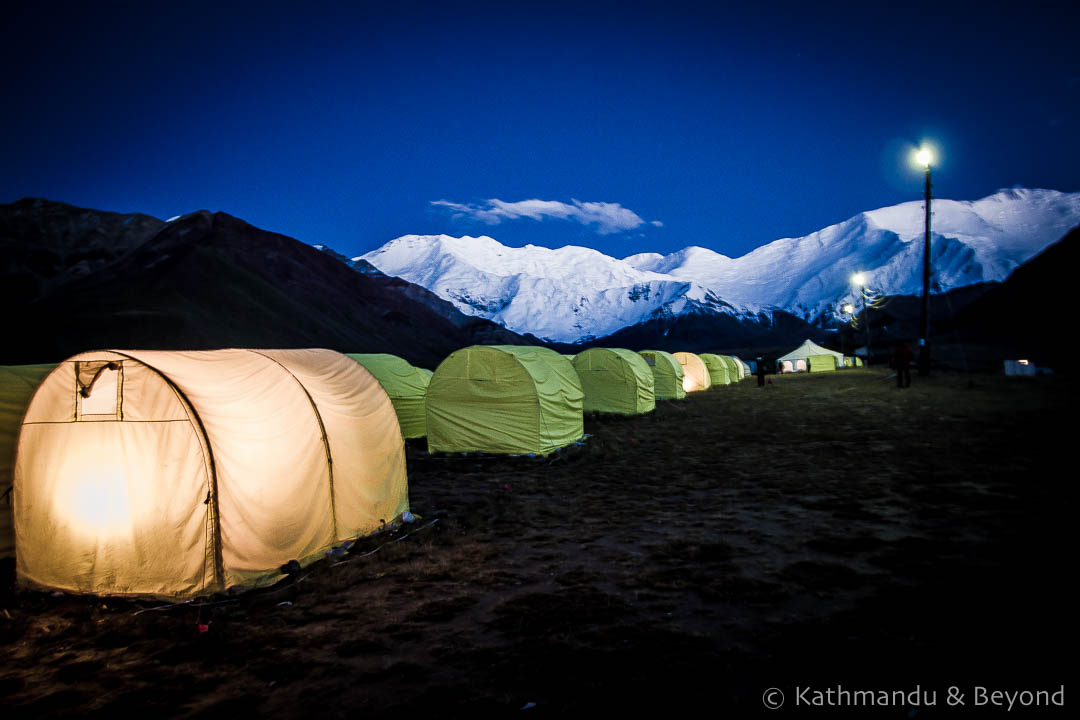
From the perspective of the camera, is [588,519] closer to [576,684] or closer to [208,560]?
[576,684]

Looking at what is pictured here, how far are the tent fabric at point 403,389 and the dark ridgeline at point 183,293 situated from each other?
37377 millimetres

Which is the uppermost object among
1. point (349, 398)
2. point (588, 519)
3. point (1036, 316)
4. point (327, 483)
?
point (1036, 316)

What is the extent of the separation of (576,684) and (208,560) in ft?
13.3

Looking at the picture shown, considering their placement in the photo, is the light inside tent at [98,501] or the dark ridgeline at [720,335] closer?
the light inside tent at [98,501]

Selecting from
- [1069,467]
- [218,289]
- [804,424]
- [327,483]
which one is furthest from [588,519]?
[218,289]

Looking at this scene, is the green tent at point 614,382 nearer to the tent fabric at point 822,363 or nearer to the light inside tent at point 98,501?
the light inside tent at point 98,501

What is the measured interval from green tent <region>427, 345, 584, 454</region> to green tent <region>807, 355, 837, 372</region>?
5528 cm

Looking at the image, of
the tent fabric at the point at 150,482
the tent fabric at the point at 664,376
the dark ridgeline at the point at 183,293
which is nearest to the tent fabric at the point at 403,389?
the tent fabric at the point at 150,482

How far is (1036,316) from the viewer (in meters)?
61.7

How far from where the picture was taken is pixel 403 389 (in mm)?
17000

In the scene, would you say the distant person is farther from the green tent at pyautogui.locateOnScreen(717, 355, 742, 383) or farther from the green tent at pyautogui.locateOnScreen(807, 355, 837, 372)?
the green tent at pyautogui.locateOnScreen(807, 355, 837, 372)

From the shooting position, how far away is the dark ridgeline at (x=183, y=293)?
156ft

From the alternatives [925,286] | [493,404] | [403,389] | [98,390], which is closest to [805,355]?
[925,286]

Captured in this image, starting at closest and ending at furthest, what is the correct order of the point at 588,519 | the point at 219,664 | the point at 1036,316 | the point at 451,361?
the point at 219,664 < the point at 588,519 < the point at 451,361 < the point at 1036,316
